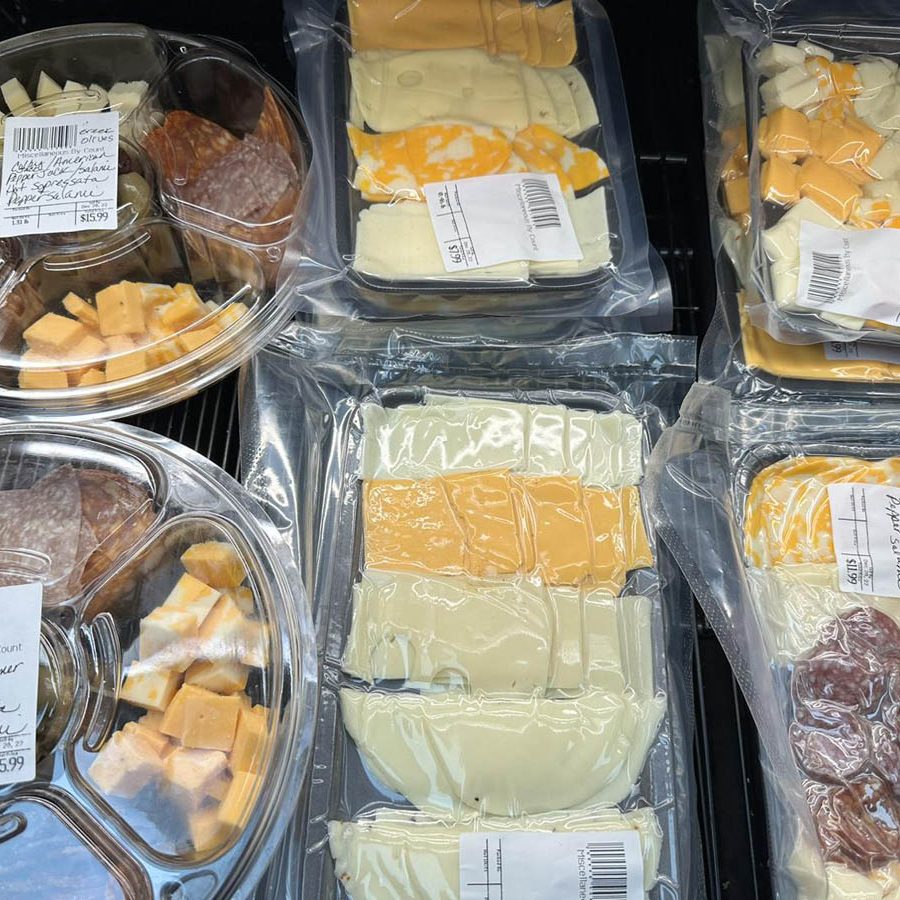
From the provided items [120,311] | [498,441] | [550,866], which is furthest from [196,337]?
[550,866]

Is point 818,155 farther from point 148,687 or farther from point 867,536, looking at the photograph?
point 148,687

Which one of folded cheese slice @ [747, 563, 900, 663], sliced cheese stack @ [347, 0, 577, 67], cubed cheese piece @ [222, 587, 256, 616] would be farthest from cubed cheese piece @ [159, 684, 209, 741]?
sliced cheese stack @ [347, 0, 577, 67]

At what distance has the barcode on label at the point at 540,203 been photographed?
1.35m

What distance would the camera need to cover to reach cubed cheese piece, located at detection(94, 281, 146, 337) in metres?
1.29

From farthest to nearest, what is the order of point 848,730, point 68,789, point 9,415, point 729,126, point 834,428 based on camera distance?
point 729,126 < point 834,428 < point 9,415 < point 848,730 < point 68,789

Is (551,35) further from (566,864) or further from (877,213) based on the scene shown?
(566,864)

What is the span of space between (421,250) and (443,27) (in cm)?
41

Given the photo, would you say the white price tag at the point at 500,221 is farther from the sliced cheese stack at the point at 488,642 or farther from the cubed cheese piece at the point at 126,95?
the cubed cheese piece at the point at 126,95

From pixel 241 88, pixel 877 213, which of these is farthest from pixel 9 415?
pixel 877 213

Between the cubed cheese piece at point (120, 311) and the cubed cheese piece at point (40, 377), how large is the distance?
8 centimetres

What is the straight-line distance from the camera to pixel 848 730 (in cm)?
111

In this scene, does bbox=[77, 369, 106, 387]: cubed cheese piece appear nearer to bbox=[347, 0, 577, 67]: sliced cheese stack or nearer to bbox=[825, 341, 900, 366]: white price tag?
bbox=[347, 0, 577, 67]: sliced cheese stack

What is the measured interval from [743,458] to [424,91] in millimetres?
743

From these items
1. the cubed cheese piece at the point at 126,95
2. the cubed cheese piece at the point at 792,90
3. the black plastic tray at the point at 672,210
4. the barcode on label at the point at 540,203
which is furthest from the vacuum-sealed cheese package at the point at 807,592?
the cubed cheese piece at the point at 126,95
